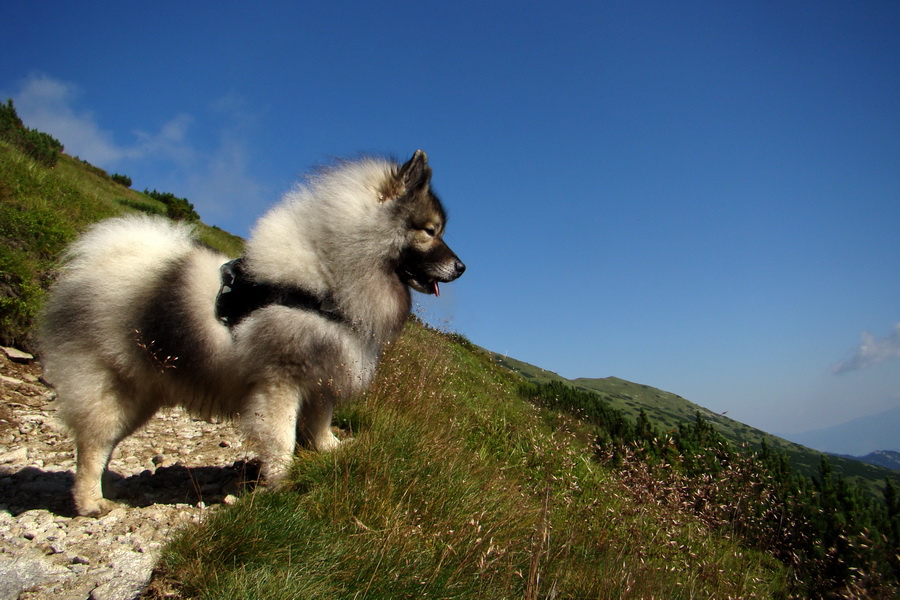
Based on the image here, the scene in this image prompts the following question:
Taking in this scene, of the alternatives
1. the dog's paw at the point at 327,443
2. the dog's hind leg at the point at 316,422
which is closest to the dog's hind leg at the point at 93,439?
the dog's hind leg at the point at 316,422

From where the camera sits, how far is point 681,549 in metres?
3.31

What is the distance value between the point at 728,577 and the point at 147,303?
14.9 feet

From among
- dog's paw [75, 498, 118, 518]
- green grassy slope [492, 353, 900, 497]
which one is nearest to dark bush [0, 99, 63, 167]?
dog's paw [75, 498, 118, 518]

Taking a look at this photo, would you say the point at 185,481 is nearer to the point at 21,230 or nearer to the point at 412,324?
the point at 21,230

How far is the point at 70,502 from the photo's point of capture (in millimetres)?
3338

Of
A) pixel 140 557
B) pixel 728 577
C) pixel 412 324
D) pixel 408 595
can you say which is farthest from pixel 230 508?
pixel 412 324

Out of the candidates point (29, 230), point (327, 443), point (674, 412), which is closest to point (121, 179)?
point (29, 230)

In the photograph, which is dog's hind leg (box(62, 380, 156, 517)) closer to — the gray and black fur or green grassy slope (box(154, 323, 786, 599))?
the gray and black fur

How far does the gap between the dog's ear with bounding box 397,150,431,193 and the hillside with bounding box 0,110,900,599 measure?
1830 millimetres

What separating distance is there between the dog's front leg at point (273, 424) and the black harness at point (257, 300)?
52cm

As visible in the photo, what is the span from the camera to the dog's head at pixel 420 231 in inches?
146

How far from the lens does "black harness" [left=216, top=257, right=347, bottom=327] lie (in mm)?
3311

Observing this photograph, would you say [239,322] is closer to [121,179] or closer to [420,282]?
[420,282]

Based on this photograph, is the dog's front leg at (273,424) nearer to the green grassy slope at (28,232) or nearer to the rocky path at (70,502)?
the rocky path at (70,502)
